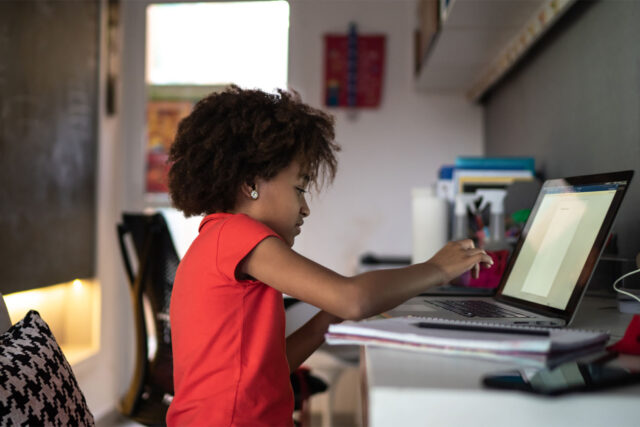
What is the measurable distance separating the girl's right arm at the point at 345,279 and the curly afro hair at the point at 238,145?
195mm

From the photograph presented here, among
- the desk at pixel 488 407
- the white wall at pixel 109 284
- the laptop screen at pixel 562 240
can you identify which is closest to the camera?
the desk at pixel 488 407

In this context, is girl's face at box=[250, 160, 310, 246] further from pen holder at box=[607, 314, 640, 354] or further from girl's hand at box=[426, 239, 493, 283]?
pen holder at box=[607, 314, 640, 354]

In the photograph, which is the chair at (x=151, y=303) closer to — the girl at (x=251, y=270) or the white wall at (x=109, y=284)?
the girl at (x=251, y=270)

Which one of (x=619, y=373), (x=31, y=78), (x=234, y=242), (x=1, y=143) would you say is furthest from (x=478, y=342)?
(x=31, y=78)

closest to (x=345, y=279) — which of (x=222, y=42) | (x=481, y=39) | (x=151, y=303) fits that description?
(x=151, y=303)

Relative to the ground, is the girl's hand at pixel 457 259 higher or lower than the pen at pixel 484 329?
higher

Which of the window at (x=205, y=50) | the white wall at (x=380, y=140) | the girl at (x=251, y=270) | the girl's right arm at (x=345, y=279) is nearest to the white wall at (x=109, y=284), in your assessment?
the window at (x=205, y=50)

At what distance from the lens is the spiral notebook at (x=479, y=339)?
0.56 m

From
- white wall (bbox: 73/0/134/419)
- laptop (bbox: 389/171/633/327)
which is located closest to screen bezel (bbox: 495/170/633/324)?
laptop (bbox: 389/171/633/327)

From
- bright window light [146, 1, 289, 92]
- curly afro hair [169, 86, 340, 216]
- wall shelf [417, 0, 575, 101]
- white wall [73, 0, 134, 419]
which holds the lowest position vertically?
white wall [73, 0, 134, 419]

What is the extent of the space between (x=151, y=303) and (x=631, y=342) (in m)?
1.38

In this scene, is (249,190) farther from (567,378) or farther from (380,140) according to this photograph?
(380,140)

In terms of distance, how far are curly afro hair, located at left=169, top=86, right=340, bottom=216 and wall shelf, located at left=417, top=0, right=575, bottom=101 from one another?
2.45 feet

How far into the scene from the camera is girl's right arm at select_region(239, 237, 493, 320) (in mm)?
771
